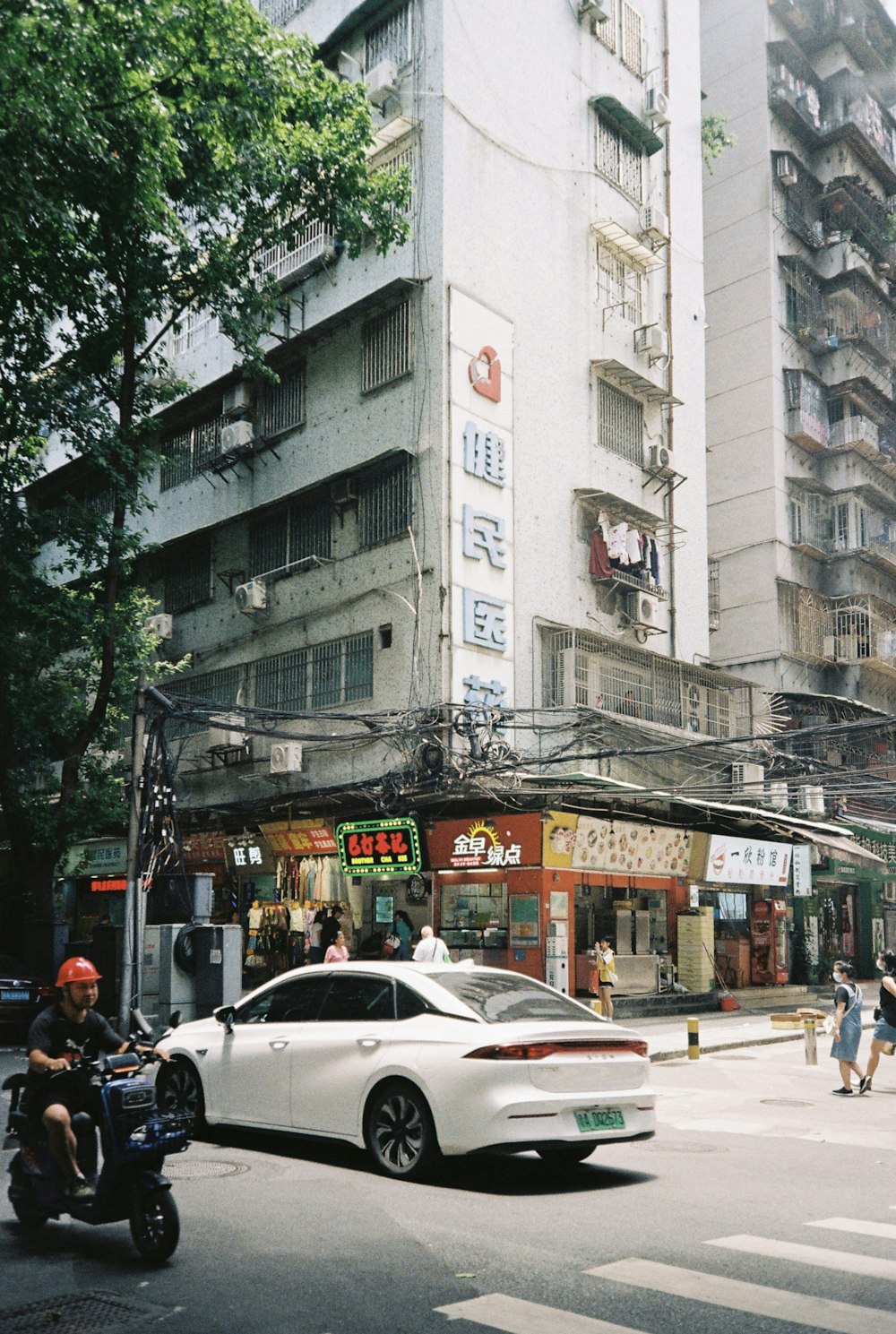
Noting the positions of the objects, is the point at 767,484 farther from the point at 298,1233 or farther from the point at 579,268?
the point at 298,1233

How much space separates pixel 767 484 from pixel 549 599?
12239 millimetres

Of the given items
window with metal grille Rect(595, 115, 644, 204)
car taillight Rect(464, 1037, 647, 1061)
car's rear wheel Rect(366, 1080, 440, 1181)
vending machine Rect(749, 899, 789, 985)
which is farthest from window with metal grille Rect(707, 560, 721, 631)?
car's rear wheel Rect(366, 1080, 440, 1181)

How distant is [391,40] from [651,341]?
7.92m

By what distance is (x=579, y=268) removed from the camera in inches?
1023

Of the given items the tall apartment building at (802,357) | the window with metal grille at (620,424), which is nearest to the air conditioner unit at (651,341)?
the window with metal grille at (620,424)

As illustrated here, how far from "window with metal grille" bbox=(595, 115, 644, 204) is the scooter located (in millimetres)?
24275

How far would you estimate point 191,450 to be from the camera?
28.5m

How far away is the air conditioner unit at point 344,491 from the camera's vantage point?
23828 mm

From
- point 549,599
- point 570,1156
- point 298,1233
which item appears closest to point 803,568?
point 549,599

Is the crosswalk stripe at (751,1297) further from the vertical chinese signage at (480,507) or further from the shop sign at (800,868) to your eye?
the shop sign at (800,868)

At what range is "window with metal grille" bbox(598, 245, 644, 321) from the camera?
26.7 m

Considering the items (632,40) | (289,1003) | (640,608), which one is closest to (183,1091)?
(289,1003)

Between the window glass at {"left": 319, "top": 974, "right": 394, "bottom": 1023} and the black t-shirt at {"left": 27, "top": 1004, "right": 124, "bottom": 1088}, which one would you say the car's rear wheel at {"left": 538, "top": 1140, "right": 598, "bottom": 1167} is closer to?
the window glass at {"left": 319, "top": 974, "right": 394, "bottom": 1023}

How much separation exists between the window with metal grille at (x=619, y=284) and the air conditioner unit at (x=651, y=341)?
0.41m
